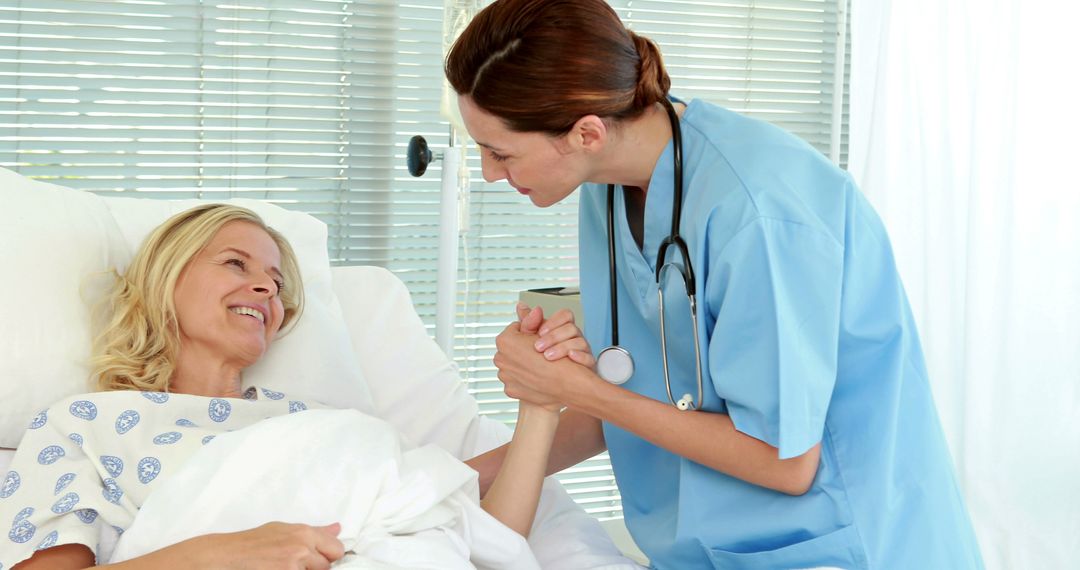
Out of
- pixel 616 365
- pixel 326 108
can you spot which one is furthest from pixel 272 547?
pixel 326 108

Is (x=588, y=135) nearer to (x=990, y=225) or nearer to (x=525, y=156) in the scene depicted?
(x=525, y=156)

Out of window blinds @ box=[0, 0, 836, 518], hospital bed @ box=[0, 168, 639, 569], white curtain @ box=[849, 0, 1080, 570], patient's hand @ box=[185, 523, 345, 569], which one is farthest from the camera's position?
white curtain @ box=[849, 0, 1080, 570]

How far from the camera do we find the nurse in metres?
1.20

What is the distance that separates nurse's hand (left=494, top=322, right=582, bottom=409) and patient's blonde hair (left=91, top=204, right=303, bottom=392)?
1.81 ft

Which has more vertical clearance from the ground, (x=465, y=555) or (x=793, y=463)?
(x=793, y=463)

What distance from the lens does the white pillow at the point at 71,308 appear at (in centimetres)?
154

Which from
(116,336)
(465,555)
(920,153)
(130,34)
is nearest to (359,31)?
(130,34)

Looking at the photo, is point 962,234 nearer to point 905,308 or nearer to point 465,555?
point 905,308

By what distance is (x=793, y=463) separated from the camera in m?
1.25

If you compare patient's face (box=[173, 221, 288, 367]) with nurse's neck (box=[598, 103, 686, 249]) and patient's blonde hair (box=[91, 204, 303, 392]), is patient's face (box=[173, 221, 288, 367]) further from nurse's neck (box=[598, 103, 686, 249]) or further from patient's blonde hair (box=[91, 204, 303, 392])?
nurse's neck (box=[598, 103, 686, 249])

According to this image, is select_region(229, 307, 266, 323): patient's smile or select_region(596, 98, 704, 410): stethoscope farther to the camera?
select_region(229, 307, 266, 323): patient's smile

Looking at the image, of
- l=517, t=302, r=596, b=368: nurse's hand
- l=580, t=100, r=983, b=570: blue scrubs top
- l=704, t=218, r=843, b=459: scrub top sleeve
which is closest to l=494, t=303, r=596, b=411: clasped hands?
l=517, t=302, r=596, b=368: nurse's hand

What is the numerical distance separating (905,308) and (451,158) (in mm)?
1075

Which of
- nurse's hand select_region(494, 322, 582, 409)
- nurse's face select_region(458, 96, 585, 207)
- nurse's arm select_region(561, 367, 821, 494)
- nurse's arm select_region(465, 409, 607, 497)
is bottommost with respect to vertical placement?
nurse's arm select_region(465, 409, 607, 497)
